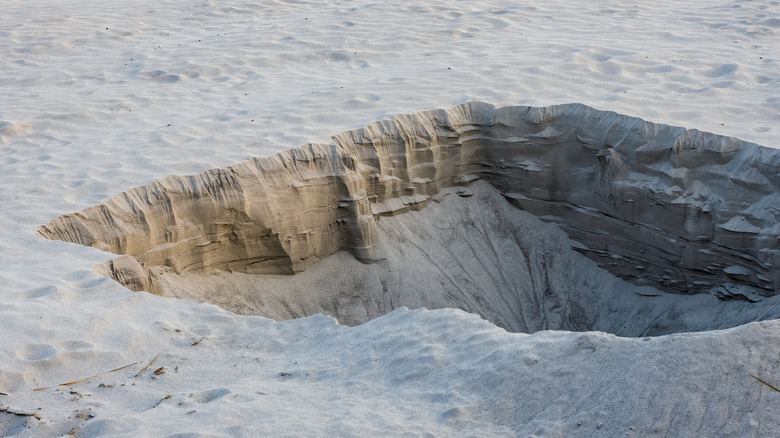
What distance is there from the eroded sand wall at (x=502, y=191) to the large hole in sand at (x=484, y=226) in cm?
1

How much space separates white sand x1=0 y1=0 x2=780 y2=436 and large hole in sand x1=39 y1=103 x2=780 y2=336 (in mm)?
291

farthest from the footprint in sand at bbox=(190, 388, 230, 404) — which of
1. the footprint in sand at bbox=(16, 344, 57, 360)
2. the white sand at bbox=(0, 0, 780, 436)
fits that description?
the footprint in sand at bbox=(16, 344, 57, 360)

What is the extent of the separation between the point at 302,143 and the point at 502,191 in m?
2.30

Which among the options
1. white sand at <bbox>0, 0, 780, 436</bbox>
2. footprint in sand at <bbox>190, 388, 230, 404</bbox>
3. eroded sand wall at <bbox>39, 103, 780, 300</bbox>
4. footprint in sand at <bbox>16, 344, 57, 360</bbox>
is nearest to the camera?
white sand at <bbox>0, 0, 780, 436</bbox>

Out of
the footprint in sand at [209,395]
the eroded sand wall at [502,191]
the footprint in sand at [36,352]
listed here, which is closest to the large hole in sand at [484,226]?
the eroded sand wall at [502,191]

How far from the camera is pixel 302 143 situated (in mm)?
6719

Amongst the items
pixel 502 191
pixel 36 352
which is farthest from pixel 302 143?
pixel 36 352

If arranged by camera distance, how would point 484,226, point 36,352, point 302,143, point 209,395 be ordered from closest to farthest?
point 209,395 < point 36,352 < point 302,143 < point 484,226

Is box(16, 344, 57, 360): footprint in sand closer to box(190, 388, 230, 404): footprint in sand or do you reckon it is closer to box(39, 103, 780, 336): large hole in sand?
box(190, 388, 230, 404): footprint in sand

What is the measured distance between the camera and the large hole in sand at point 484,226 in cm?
618

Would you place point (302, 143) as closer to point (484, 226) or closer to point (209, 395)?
point (484, 226)

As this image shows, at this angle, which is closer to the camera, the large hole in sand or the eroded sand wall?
the eroded sand wall

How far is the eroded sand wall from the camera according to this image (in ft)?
19.9

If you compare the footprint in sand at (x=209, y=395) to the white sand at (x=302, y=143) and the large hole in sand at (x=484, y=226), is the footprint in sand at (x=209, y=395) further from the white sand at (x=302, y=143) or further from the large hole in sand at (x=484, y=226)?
the large hole in sand at (x=484, y=226)
